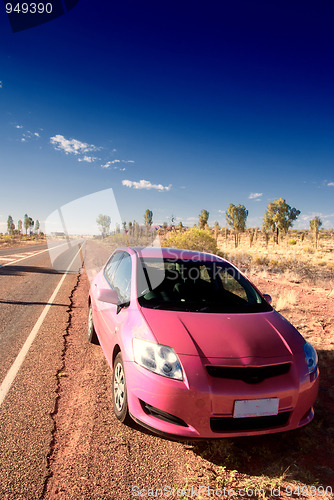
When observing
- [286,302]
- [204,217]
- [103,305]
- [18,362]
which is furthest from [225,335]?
[204,217]

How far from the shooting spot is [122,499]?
191 cm

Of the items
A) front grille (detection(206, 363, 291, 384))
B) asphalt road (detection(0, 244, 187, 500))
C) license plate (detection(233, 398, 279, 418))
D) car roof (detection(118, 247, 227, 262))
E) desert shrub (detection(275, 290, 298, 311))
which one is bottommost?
desert shrub (detection(275, 290, 298, 311))

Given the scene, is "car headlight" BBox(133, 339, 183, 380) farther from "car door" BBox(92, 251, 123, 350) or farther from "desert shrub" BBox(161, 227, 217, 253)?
"desert shrub" BBox(161, 227, 217, 253)

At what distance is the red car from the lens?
2.08m

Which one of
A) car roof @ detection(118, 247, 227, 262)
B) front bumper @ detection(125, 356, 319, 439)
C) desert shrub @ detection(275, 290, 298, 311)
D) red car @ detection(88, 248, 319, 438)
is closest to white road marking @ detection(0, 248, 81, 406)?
red car @ detection(88, 248, 319, 438)

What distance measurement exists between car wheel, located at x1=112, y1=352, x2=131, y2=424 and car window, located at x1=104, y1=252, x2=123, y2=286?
145cm

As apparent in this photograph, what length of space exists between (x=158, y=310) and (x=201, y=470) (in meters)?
1.30

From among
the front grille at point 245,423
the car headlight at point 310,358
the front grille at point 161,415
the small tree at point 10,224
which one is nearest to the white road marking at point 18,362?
the front grille at point 161,415

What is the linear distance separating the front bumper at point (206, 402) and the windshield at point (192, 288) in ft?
2.72

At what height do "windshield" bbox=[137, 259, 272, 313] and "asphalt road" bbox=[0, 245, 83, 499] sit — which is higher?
"windshield" bbox=[137, 259, 272, 313]

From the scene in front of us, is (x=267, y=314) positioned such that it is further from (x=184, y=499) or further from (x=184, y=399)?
(x=184, y=499)

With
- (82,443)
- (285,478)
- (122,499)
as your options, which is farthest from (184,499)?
(82,443)

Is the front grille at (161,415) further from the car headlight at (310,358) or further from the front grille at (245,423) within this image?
the car headlight at (310,358)

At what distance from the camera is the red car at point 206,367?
208cm
